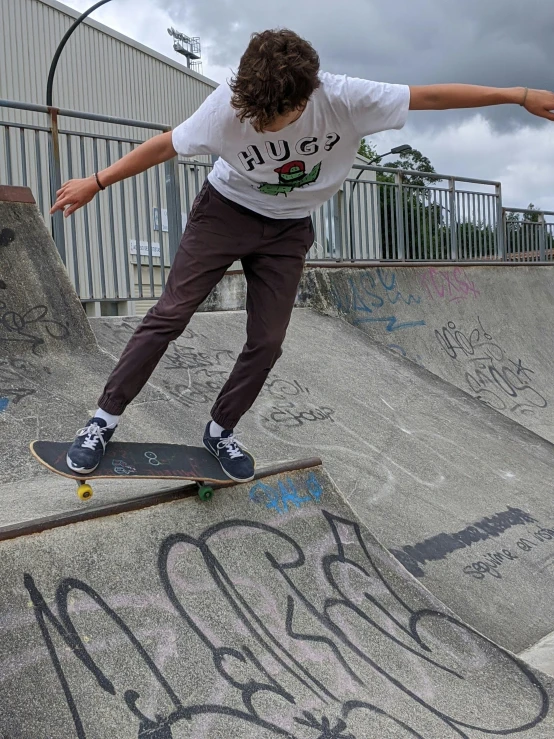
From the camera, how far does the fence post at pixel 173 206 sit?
8.39 metres

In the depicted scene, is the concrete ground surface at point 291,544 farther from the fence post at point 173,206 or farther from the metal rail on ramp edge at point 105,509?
the fence post at point 173,206

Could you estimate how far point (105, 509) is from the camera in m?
3.00

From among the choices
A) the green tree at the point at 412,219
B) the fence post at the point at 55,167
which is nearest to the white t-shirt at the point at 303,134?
the fence post at the point at 55,167

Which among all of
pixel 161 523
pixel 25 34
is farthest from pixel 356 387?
pixel 25 34

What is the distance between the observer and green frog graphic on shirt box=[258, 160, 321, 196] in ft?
10.7

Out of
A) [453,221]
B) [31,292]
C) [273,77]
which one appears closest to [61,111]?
[31,292]

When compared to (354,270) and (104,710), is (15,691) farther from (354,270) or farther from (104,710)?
(354,270)

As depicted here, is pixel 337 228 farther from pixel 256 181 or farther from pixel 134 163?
pixel 134 163

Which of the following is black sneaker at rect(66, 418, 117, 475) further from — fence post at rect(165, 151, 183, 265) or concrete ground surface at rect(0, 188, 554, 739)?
fence post at rect(165, 151, 183, 265)

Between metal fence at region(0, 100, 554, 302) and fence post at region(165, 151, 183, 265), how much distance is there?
0.04ft

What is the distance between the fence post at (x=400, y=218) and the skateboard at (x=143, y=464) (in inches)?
356

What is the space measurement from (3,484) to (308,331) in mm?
4873

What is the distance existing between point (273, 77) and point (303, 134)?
33 centimetres

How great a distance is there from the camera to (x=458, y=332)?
10195 mm
